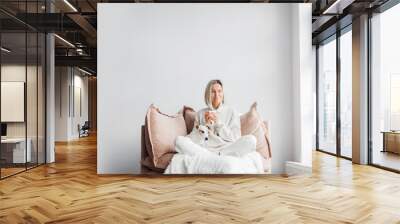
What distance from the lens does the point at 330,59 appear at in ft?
29.0

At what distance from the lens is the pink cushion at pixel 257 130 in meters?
5.44

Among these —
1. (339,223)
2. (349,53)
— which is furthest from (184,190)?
(349,53)

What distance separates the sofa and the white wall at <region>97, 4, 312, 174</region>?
208 millimetres

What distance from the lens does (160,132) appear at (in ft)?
17.3

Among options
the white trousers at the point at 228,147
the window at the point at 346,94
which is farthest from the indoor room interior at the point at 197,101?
the window at the point at 346,94

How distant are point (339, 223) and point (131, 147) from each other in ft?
11.0

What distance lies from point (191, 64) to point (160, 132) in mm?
1136

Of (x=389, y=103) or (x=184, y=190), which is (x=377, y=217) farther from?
(x=389, y=103)

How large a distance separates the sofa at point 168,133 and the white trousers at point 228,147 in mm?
141

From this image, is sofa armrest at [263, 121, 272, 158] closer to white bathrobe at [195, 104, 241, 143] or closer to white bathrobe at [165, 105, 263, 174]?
white bathrobe at [165, 105, 263, 174]

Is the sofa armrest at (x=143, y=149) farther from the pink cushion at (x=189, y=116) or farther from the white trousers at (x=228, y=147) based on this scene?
the pink cushion at (x=189, y=116)

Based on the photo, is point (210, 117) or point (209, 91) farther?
point (209, 91)

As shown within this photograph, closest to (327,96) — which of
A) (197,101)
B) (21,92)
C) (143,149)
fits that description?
(197,101)

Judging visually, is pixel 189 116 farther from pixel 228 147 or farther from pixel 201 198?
pixel 201 198
